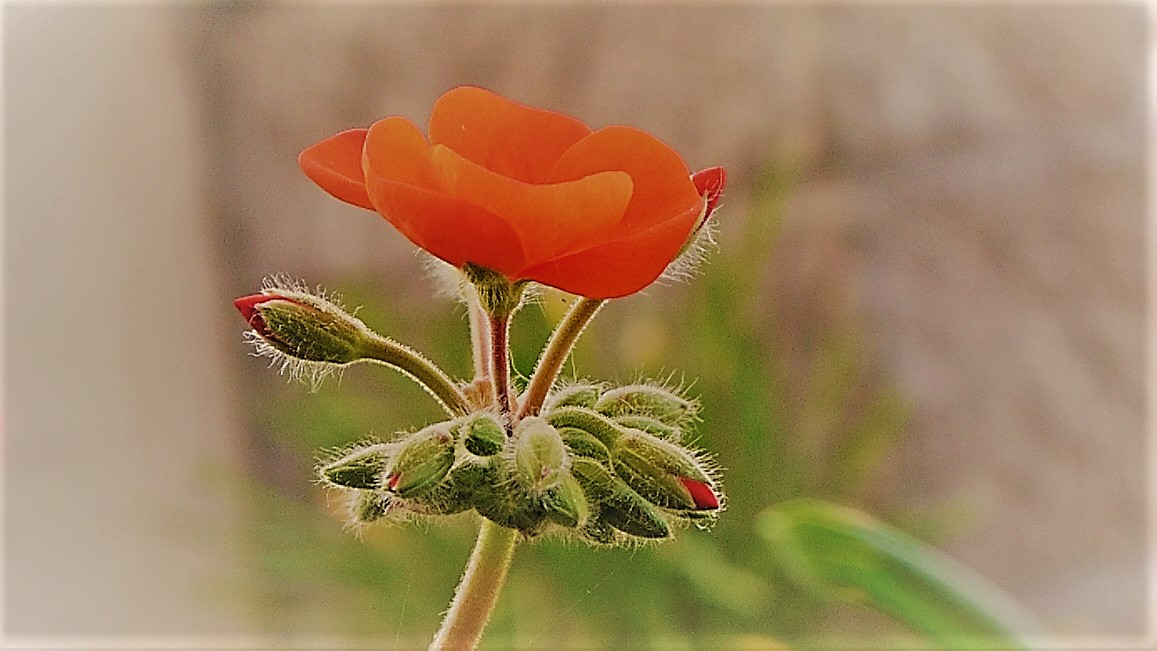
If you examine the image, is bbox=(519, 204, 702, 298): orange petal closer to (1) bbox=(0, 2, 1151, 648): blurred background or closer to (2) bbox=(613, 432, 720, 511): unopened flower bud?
(2) bbox=(613, 432, 720, 511): unopened flower bud

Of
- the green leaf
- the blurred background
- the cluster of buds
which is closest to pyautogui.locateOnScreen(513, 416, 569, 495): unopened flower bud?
the cluster of buds

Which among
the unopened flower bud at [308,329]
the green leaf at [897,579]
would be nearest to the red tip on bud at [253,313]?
the unopened flower bud at [308,329]

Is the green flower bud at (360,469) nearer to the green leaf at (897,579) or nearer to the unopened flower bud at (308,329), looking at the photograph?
the unopened flower bud at (308,329)

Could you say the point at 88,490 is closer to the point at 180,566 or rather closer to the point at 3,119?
the point at 180,566

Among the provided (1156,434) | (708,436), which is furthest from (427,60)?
(1156,434)

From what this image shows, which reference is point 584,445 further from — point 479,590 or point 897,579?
point 897,579

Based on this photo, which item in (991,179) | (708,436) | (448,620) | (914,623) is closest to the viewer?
(448,620)
